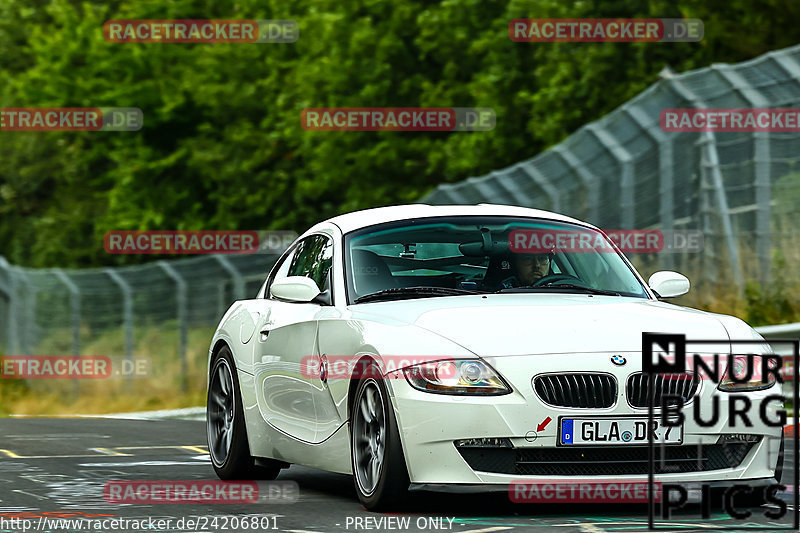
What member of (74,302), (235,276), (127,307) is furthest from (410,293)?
(74,302)

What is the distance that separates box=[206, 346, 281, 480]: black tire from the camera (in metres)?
10.4

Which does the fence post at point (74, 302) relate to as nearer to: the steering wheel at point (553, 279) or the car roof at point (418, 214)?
the car roof at point (418, 214)

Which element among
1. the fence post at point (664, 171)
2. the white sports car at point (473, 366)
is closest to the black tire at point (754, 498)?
the white sports car at point (473, 366)

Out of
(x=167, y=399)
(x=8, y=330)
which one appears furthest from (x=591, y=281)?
(x=8, y=330)

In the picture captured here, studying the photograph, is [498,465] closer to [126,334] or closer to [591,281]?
[591,281]

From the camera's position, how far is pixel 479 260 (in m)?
9.77

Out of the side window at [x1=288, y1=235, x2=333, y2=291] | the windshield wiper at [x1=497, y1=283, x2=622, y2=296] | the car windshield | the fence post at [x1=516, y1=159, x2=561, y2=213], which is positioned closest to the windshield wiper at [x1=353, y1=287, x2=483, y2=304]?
the car windshield

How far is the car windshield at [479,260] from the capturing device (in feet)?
31.0

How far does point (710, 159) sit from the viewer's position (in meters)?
20.3

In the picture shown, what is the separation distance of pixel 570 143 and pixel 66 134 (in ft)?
98.5

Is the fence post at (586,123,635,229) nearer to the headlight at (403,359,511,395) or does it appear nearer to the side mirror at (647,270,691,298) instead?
the side mirror at (647,270,691,298)

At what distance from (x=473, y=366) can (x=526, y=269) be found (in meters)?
1.74

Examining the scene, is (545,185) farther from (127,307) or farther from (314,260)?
(314,260)

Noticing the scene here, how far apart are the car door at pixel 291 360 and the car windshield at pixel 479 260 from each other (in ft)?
1.20
